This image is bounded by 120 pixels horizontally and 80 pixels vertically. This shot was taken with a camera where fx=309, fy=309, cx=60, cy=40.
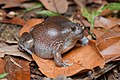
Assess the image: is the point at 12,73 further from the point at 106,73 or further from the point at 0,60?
the point at 106,73

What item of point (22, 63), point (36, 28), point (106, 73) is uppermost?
point (36, 28)

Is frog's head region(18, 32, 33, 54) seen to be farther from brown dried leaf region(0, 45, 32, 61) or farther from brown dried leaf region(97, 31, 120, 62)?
brown dried leaf region(97, 31, 120, 62)

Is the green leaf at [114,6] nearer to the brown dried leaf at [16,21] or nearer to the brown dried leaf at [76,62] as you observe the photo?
the brown dried leaf at [76,62]

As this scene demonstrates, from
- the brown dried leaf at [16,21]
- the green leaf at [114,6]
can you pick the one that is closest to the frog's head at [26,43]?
the brown dried leaf at [16,21]

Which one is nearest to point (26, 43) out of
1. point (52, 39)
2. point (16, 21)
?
point (52, 39)

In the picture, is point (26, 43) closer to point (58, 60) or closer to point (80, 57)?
→ point (58, 60)

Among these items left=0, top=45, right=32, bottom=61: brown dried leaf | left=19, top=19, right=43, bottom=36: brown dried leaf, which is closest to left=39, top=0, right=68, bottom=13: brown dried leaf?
left=19, top=19, right=43, bottom=36: brown dried leaf

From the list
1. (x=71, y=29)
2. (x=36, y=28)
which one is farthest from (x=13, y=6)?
(x=71, y=29)
